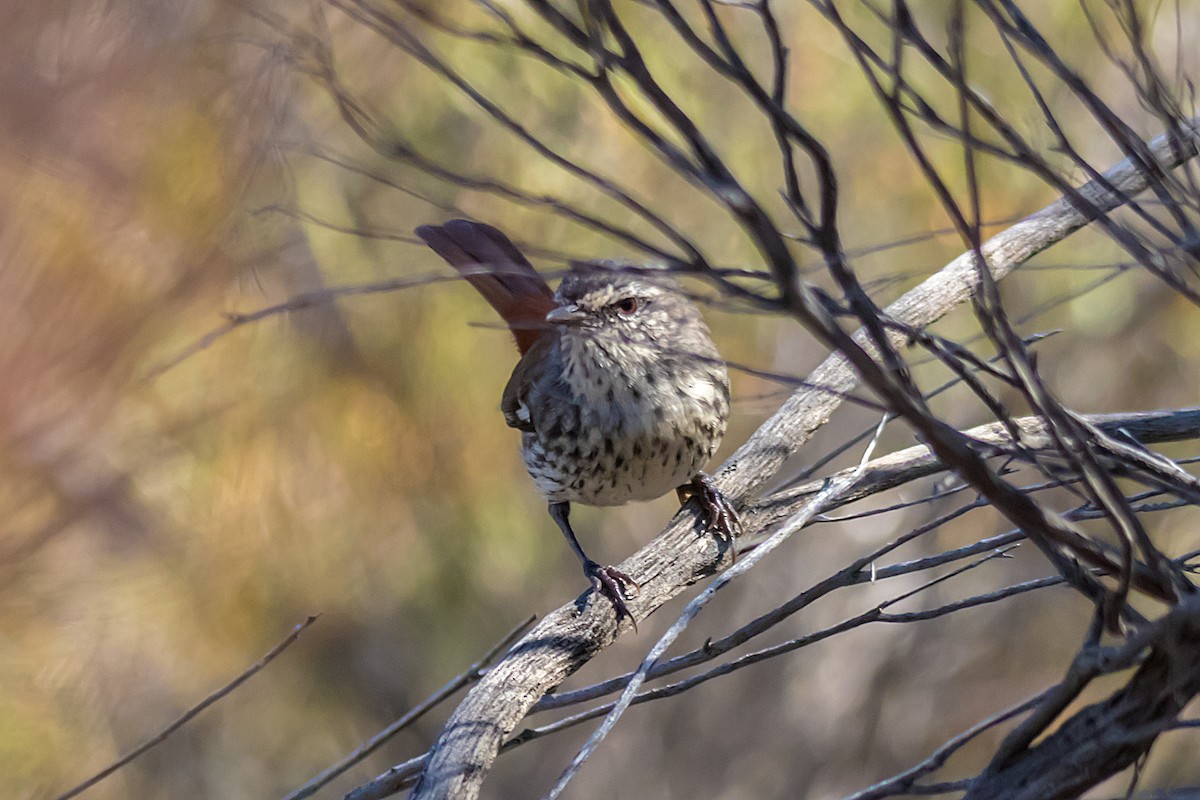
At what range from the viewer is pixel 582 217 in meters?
1.45


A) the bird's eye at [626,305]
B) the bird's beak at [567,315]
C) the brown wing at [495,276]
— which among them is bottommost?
the bird's eye at [626,305]

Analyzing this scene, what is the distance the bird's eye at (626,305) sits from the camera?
372cm

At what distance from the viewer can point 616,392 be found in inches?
149

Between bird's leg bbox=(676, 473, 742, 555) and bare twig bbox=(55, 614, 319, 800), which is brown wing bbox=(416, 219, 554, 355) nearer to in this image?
bird's leg bbox=(676, 473, 742, 555)

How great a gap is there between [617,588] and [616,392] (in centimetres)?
84

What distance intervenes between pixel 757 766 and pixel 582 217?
21.1ft

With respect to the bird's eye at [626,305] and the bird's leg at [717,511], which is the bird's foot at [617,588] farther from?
the bird's eye at [626,305]

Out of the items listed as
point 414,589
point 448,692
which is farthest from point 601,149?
point 448,692

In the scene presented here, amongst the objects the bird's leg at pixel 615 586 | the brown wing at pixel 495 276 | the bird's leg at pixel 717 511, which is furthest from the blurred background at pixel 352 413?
the bird's leg at pixel 615 586

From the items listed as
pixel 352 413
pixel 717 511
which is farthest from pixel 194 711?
pixel 352 413

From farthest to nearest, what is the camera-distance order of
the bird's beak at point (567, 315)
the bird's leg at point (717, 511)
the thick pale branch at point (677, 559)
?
the bird's beak at point (567, 315) < the bird's leg at point (717, 511) < the thick pale branch at point (677, 559)

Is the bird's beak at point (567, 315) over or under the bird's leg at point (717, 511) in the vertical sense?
over

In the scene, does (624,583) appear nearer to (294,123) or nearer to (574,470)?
(574,470)

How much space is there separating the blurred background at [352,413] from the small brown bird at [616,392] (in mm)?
823
